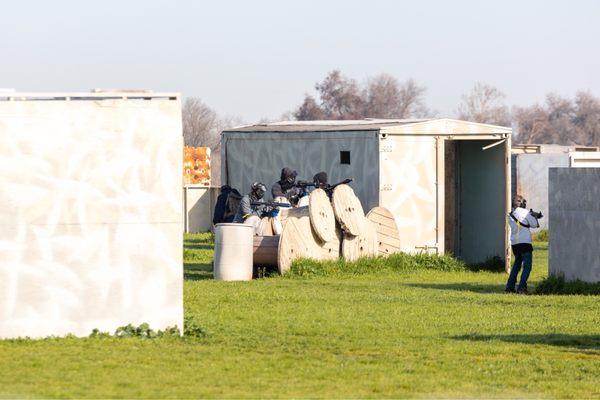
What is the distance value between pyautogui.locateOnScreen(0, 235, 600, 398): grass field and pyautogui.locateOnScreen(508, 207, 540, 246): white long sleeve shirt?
209 centimetres

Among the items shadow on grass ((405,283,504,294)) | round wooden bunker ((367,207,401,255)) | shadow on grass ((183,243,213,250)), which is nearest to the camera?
shadow on grass ((405,283,504,294))

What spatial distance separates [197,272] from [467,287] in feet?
19.3

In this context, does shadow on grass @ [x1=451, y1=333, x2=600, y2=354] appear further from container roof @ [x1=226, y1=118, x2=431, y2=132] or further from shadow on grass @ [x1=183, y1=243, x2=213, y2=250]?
shadow on grass @ [x1=183, y1=243, x2=213, y2=250]

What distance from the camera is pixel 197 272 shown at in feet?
97.9

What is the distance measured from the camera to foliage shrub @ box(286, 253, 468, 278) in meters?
28.3

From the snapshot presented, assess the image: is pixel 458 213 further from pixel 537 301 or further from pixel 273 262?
pixel 537 301

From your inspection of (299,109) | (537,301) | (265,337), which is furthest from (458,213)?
(299,109)

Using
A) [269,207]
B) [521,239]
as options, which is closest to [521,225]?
[521,239]

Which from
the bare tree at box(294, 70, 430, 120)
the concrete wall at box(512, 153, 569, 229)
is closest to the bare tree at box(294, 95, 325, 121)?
the bare tree at box(294, 70, 430, 120)

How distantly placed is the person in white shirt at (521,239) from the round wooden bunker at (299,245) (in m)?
4.38

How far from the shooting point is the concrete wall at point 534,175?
51281 millimetres

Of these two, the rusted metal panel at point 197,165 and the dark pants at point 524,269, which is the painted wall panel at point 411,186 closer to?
the dark pants at point 524,269

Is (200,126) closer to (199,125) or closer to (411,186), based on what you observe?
(199,125)

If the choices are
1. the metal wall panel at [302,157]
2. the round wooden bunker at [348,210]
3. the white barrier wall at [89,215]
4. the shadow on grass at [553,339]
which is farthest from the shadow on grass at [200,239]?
the white barrier wall at [89,215]
